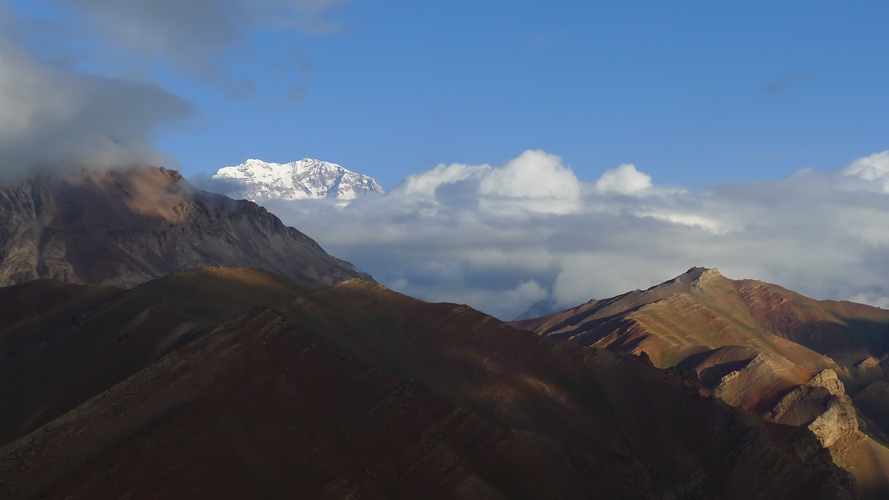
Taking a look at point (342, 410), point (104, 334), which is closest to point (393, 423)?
point (342, 410)

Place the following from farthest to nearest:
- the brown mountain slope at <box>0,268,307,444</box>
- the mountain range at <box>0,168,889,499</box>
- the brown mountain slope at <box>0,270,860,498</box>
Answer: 1. the brown mountain slope at <box>0,268,307,444</box>
2. the mountain range at <box>0,168,889,499</box>
3. the brown mountain slope at <box>0,270,860,498</box>

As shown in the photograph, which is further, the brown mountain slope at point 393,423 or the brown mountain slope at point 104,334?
the brown mountain slope at point 104,334

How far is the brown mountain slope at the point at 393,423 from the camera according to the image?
107500mm

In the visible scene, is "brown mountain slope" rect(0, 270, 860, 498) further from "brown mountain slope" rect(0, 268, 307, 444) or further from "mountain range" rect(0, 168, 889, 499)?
"brown mountain slope" rect(0, 268, 307, 444)

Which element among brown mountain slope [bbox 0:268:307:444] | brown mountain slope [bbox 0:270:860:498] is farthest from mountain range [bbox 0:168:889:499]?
brown mountain slope [bbox 0:268:307:444]

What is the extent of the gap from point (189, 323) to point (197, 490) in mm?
61912

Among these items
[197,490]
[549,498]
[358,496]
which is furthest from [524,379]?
[197,490]

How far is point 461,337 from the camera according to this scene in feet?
579

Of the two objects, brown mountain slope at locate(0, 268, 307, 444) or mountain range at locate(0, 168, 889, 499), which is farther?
brown mountain slope at locate(0, 268, 307, 444)

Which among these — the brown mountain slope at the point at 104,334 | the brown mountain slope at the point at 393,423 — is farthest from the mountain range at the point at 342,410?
the brown mountain slope at the point at 104,334

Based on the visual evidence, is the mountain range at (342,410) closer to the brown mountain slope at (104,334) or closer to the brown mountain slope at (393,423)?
the brown mountain slope at (393,423)

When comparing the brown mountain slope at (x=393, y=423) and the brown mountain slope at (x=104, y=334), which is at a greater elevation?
the brown mountain slope at (x=104, y=334)

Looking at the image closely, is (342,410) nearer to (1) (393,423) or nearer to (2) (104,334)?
(1) (393,423)

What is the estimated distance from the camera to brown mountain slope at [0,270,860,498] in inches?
4232
